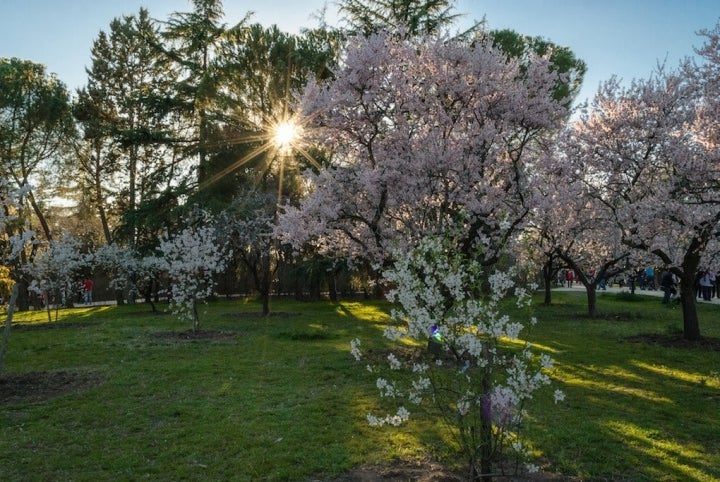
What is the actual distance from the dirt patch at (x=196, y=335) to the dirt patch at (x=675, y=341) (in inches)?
449

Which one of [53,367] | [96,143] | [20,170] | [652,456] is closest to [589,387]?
[652,456]

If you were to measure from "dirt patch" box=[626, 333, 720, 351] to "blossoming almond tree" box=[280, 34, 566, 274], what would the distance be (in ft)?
17.5

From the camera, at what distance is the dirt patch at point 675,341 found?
12.8 m

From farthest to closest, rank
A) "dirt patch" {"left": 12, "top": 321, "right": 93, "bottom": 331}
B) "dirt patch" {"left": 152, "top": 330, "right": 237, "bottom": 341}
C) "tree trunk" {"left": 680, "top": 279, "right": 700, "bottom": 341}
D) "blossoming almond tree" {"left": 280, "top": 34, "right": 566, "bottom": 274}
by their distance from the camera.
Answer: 1. "dirt patch" {"left": 12, "top": 321, "right": 93, "bottom": 331}
2. "dirt patch" {"left": 152, "top": 330, "right": 237, "bottom": 341}
3. "tree trunk" {"left": 680, "top": 279, "right": 700, "bottom": 341}
4. "blossoming almond tree" {"left": 280, "top": 34, "right": 566, "bottom": 274}

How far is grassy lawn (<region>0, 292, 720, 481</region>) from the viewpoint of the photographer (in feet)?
18.6

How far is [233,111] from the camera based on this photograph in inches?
993

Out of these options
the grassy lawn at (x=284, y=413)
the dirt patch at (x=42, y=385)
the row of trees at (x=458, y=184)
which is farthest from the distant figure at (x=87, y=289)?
the dirt patch at (x=42, y=385)

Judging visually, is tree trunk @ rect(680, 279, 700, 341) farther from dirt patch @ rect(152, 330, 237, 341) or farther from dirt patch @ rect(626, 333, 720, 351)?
dirt patch @ rect(152, 330, 237, 341)

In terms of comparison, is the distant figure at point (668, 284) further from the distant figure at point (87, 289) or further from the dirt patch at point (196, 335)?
the distant figure at point (87, 289)

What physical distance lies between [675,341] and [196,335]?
13.1 m

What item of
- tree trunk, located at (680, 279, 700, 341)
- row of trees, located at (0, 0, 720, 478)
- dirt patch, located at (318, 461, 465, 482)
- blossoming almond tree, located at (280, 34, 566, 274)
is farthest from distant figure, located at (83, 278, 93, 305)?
dirt patch, located at (318, 461, 465, 482)

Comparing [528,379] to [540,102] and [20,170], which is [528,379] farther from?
[20,170]

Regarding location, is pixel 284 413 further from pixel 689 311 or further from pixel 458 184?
pixel 689 311

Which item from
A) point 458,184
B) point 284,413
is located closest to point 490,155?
point 458,184
